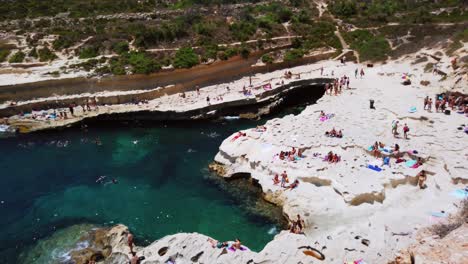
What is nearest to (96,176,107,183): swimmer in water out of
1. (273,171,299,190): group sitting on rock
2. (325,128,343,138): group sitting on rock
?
(273,171,299,190): group sitting on rock

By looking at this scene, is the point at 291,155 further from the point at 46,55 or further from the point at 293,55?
the point at 46,55

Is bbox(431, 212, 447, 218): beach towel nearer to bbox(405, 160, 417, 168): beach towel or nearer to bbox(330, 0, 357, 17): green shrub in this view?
bbox(405, 160, 417, 168): beach towel

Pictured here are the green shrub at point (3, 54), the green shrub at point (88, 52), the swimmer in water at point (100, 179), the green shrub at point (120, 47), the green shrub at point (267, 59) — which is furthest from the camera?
the green shrub at point (120, 47)

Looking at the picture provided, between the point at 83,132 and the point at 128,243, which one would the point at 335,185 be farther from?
the point at 83,132

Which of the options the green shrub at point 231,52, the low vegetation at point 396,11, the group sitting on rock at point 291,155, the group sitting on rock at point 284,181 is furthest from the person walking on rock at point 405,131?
the low vegetation at point 396,11

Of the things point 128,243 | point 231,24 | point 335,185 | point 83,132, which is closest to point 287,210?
point 335,185

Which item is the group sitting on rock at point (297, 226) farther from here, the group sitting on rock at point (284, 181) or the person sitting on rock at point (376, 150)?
the person sitting on rock at point (376, 150)
